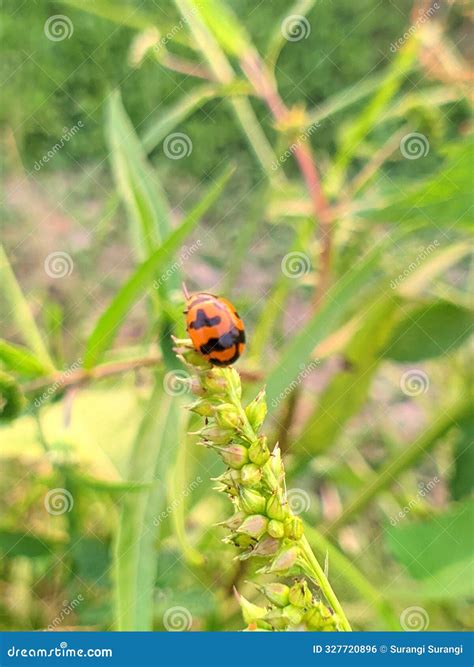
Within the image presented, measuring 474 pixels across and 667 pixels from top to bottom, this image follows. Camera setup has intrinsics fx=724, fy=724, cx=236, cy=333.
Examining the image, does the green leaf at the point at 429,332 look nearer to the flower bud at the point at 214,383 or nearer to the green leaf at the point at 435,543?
the green leaf at the point at 435,543

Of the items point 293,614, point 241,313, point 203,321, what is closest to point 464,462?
point 241,313

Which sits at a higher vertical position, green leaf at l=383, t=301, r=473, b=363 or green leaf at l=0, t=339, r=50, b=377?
green leaf at l=383, t=301, r=473, b=363

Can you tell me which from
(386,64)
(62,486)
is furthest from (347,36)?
(62,486)

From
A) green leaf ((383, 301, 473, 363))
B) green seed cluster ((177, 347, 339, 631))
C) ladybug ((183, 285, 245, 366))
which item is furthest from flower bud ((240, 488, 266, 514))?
green leaf ((383, 301, 473, 363))

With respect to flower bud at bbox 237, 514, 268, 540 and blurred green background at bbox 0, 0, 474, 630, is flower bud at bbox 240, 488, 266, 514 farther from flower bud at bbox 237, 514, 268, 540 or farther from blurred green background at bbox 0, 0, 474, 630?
blurred green background at bbox 0, 0, 474, 630

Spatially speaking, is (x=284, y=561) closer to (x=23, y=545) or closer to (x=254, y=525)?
(x=254, y=525)

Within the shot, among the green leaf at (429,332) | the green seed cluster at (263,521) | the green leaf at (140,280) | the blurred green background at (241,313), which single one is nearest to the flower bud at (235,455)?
the green seed cluster at (263,521)
